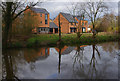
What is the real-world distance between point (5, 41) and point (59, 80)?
378 inches

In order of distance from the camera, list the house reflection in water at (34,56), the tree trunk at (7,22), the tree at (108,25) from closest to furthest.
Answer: the house reflection in water at (34,56), the tree trunk at (7,22), the tree at (108,25)

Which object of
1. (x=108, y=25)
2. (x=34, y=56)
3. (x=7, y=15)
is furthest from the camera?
(x=108, y=25)

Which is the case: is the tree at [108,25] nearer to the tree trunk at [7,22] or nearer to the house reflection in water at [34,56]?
the house reflection in water at [34,56]

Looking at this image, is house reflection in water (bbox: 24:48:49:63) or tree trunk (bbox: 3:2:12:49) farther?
tree trunk (bbox: 3:2:12:49)

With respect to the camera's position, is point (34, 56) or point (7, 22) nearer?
point (34, 56)

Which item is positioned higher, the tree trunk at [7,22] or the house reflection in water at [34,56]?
the tree trunk at [7,22]

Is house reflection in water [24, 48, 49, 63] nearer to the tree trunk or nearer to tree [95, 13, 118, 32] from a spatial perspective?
the tree trunk

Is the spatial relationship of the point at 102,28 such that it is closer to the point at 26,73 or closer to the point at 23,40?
the point at 23,40

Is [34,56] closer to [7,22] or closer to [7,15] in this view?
[7,22]

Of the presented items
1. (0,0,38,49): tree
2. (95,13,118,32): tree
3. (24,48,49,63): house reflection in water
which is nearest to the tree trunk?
(0,0,38,49): tree

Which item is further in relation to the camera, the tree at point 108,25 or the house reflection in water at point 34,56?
the tree at point 108,25

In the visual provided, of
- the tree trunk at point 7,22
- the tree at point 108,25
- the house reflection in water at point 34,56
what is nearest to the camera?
the house reflection in water at point 34,56

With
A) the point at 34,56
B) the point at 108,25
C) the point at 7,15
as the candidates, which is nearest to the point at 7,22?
the point at 7,15

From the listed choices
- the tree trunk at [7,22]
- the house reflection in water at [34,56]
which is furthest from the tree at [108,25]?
the tree trunk at [7,22]
